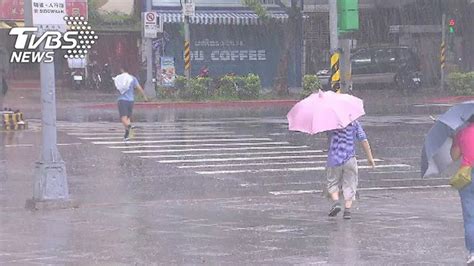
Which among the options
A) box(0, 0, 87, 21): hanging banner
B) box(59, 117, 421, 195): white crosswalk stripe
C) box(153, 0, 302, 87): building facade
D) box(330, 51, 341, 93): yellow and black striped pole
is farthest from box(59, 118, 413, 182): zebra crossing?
box(0, 0, 87, 21): hanging banner

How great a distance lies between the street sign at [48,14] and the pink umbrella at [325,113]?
11.5ft

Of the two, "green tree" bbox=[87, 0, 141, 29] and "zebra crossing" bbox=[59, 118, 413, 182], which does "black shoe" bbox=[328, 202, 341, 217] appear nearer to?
"zebra crossing" bbox=[59, 118, 413, 182]

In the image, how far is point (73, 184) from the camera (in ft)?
48.2

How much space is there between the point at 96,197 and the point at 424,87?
3290cm

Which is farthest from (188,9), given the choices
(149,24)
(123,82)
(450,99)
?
(123,82)

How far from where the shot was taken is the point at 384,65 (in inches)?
1617

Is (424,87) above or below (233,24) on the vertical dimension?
below

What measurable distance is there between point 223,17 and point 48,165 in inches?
1163

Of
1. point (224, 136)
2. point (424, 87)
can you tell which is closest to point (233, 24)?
point (424, 87)

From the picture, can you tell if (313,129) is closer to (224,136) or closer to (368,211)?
(368,211)

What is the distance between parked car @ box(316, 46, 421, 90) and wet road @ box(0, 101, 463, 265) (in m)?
18.0

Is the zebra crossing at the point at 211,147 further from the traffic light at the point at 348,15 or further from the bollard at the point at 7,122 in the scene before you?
the traffic light at the point at 348,15

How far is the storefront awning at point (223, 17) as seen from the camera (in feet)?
133

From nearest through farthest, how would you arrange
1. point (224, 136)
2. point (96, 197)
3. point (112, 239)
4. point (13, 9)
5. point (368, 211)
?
point (112, 239), point (368, 211), point (96, 197), point (224, 136), point (13, 9)
